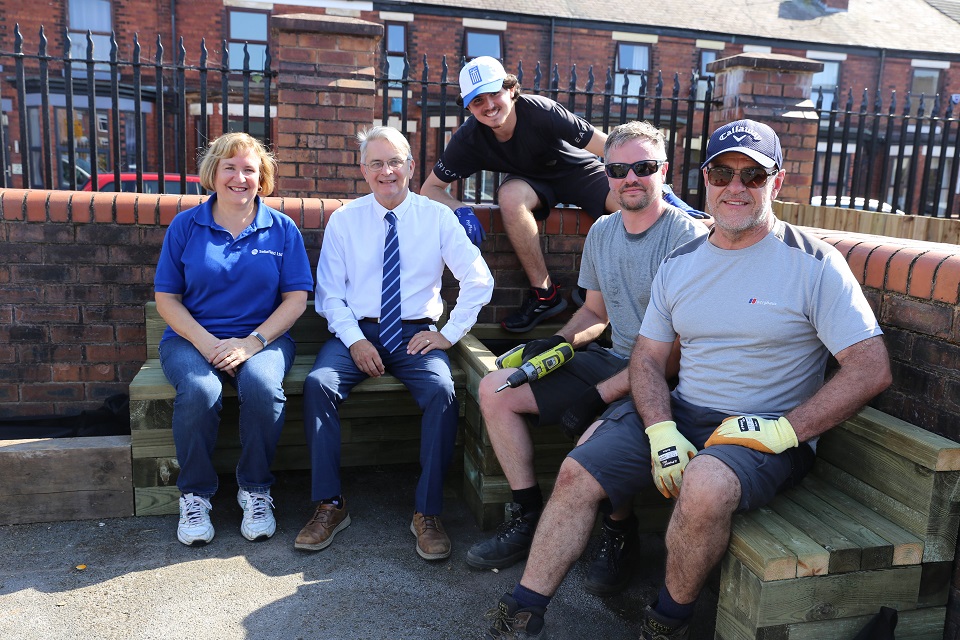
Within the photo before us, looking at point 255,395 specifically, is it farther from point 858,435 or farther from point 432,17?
point 432,17

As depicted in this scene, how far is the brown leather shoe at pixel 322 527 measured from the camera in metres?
3.10

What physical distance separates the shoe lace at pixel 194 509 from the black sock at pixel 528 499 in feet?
4.23

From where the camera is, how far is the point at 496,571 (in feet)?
9.82

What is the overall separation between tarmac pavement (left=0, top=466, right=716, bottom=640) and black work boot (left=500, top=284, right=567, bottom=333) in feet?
3.89

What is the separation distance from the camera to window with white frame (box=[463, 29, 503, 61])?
63.2ft

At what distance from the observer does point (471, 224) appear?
4047 mm

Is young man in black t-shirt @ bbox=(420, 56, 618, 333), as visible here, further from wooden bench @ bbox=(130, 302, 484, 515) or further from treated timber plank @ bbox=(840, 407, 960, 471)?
treated timber plank @ bbox=(840, 407, 960, 471)

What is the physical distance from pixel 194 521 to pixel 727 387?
7.09ft

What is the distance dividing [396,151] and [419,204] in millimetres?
273

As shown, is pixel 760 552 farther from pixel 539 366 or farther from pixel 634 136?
pixel 634 136

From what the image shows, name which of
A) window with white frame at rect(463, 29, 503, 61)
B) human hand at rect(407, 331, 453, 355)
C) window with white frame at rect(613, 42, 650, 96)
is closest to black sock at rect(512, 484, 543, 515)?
human hand at rect(407, 331, 453, 355)

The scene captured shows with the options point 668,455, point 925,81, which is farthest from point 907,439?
point 925,81

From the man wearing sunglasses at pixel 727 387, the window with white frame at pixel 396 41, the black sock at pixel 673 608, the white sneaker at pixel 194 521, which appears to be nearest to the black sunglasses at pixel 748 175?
the man wearing sunglasses at pixel 727 387

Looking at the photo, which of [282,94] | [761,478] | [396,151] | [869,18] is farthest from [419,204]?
[869,18]
